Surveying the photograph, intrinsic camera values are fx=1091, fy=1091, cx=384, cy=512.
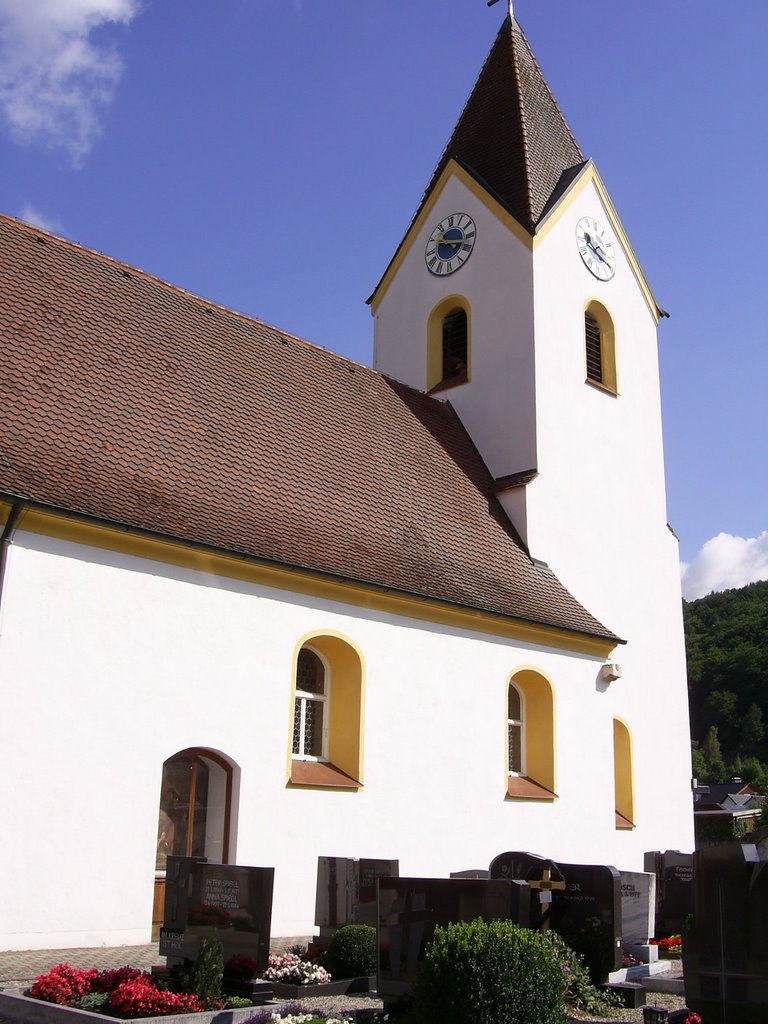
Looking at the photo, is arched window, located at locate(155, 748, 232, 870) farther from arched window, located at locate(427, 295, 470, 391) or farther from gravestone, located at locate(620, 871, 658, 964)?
arched window, located at locate(427, 295, 470, 391)

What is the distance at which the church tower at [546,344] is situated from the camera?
19.1 m

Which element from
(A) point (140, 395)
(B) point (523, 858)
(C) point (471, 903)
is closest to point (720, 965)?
(C) point (471, 903)

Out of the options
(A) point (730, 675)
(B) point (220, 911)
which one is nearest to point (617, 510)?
(B) point (220, 911)

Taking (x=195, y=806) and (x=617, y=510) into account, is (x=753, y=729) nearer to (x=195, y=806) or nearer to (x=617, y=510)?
(x=617, y=510)

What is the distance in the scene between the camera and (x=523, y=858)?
37.1ft

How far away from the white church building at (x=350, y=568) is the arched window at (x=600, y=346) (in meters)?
0.06

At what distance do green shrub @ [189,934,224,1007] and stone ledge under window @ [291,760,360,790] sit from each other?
167 inches

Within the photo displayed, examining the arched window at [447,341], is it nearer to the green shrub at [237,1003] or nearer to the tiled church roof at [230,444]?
the tiled church roof at [230,444]

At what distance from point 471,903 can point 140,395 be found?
8018mm

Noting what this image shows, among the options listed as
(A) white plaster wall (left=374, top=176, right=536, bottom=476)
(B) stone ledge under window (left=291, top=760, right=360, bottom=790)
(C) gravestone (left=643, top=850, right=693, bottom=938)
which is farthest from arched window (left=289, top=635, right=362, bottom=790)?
(A) white plaster wall (left=374, top=176, right=536, bottom=476)

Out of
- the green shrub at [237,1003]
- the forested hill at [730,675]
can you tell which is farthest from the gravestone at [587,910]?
the forested hill at [730,675]

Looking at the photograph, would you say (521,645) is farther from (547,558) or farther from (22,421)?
(22,421)

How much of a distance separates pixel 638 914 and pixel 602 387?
11.1 m

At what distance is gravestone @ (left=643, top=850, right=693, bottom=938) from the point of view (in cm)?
1415
